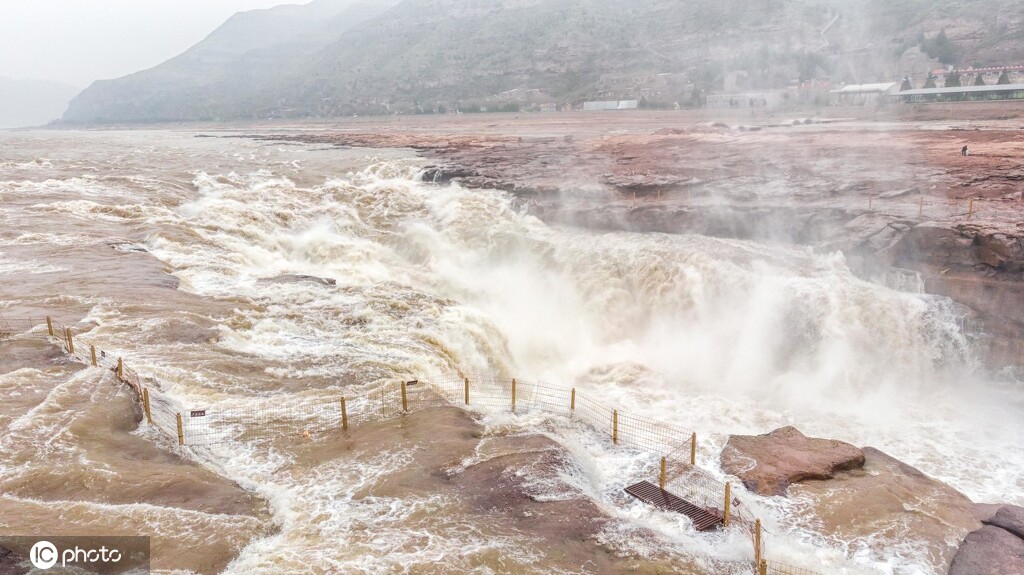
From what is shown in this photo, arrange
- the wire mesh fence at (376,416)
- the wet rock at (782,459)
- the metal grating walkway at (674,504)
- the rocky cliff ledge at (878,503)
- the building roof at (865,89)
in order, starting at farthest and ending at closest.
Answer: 1. the building roof at (865,89)
2. the wet rock at (782,459)
3. the wire mesh fence at (376,416)
4. the metal grating walkway at (674,504)
5. the rocky cliff ledge at (878,503)

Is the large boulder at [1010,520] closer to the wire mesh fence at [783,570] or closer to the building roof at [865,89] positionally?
the wire mesh fence at [783,570]

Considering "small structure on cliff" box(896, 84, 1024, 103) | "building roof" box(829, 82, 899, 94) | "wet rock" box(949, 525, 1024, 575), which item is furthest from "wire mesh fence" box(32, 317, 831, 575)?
"building roof" box(829, 82, 899, 94)

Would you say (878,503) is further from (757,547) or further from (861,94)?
(861,94)

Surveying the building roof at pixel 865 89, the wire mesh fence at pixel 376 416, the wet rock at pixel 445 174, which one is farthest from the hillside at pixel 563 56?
the wire mesh fence at pixel 376 416

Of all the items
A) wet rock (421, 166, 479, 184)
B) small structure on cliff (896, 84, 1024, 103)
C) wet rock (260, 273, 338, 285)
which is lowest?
wet rock (260, 273, 338, 285)

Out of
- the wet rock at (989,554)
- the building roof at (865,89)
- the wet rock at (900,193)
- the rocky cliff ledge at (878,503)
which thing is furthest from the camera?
the building roof at (865,89)

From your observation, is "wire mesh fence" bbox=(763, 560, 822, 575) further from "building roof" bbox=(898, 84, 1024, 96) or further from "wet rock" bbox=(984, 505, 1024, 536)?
"building roof" bbox=(898, 84, 1024, 96)

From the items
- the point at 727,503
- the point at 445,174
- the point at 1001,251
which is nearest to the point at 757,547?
the point at 727,503
